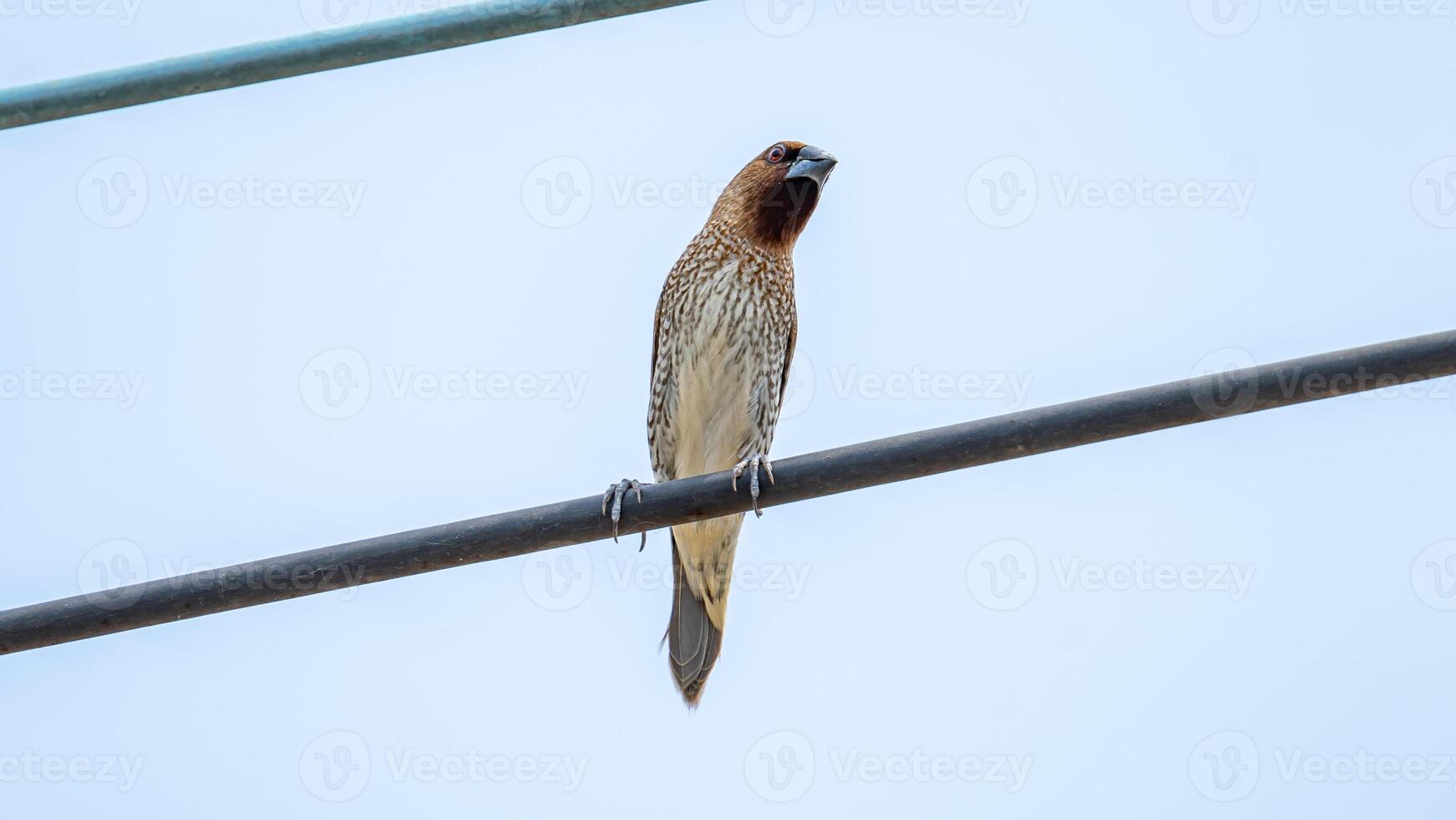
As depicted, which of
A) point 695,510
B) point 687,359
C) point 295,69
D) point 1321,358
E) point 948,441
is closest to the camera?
point 1321,358

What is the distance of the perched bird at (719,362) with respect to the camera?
6.73m

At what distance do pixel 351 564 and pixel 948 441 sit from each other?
150cm

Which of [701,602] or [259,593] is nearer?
[259,593]

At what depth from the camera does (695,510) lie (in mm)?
3994

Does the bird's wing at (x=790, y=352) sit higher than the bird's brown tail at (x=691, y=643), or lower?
higher

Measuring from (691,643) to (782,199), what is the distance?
2225 mm

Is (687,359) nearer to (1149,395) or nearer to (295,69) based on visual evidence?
(295,69)

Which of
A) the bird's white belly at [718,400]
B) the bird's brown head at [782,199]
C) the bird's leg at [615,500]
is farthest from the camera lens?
the bird's brown head at [782,199]

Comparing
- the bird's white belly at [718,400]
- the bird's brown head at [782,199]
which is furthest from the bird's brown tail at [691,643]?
the bird's brown head at [782,199]

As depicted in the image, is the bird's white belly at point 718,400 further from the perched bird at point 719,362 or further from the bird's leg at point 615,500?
the bird's leg at point 615,500

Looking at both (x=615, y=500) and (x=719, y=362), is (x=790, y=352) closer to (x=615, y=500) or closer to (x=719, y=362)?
(x=719, y=362)

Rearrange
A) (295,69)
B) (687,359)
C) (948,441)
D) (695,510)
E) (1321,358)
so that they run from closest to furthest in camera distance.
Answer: (1321,358), (948,441), (695,510), (295,69), (687,359)

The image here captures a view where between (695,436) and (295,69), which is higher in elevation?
(295,69)

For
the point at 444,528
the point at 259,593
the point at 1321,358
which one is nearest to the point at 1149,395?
the point at 1321,358
